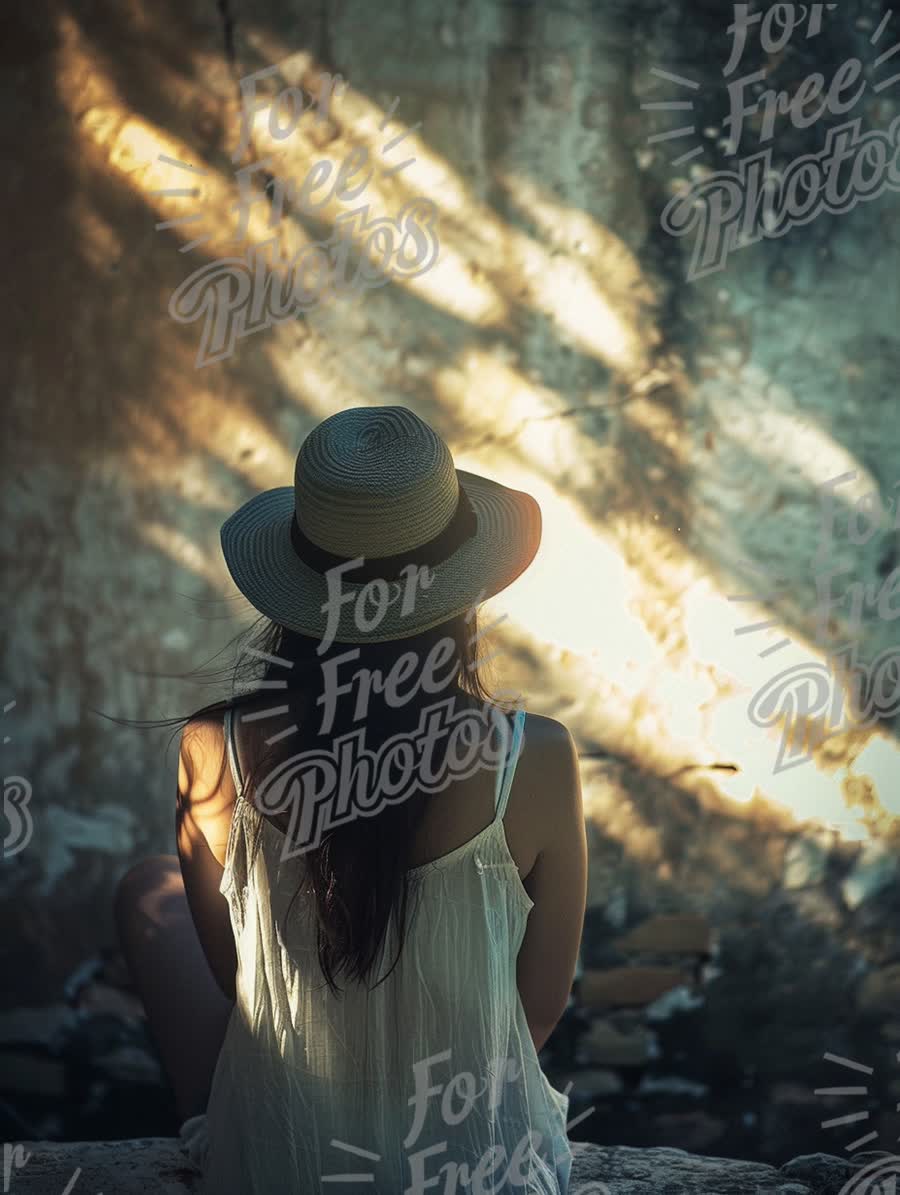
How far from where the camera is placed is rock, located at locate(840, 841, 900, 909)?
2416 mm

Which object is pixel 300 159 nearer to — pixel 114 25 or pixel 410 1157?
pixel 114 25

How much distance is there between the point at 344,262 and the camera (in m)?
2.28

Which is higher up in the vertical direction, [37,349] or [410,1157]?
[37,349]

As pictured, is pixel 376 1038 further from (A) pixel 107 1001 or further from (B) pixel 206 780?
(A) pixel 107 1001

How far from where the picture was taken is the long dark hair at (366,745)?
4.08 feet

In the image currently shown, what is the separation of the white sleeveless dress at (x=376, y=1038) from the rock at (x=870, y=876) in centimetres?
130

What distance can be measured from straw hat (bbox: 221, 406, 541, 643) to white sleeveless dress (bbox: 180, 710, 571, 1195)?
7.6 inches

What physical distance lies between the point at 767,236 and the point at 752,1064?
1.71 meters

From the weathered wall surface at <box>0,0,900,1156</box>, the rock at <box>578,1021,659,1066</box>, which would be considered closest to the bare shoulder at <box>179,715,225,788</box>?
the weathered wall surface at <box>0,0,900,1156</box>

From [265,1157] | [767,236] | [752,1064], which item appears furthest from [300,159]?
[752,1064]

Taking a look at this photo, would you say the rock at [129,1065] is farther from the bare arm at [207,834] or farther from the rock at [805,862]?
the rock at [805,862]

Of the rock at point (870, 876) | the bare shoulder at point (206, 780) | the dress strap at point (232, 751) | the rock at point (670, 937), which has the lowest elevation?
the rock at point (670, 937)

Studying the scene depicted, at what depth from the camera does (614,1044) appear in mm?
2465

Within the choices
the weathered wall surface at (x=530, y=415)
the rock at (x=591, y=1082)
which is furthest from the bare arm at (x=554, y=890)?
the rock at (x=591, y=1082)
